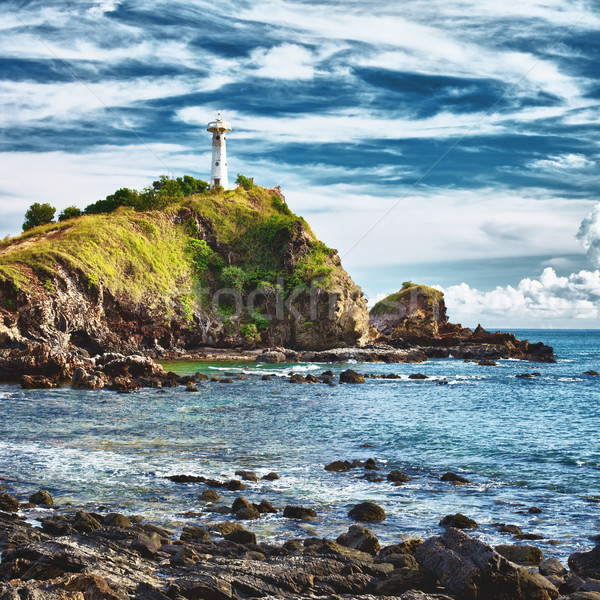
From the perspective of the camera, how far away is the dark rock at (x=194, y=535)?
12.8m

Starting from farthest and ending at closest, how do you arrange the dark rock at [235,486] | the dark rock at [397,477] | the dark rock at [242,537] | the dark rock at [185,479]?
1. the dark rock at [397,477]
2. the dark rock at [185,479]
3. the dark rock at [235,486]
4. the dark rock at [242,537]

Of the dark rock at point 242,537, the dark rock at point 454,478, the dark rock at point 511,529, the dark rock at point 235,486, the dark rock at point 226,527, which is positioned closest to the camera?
the dark rock at point 242,537

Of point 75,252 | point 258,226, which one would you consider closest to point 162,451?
point 75,252

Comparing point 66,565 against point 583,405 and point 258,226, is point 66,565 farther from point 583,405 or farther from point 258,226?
point 258,226

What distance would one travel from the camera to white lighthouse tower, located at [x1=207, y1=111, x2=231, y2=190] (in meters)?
98.1

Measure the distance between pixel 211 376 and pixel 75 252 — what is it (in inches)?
1067

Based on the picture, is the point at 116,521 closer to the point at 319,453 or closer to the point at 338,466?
the point at 338,466

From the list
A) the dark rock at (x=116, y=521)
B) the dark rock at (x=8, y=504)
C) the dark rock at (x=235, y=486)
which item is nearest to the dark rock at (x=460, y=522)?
the dark rock at (x=235, y=486)

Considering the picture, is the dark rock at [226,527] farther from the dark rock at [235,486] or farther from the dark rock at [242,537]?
the dark rock at [235,486]

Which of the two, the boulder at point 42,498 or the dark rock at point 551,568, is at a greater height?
the boulder at point 42,498

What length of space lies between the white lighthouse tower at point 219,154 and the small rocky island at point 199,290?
9.68 ft

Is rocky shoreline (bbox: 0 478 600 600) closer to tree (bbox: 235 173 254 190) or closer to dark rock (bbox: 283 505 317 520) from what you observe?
dark rock (bbox: 283 505 317 520)

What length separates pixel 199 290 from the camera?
86.1 meters

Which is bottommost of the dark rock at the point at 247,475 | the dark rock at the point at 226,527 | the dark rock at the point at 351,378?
the dark rock at the point at 351,378
